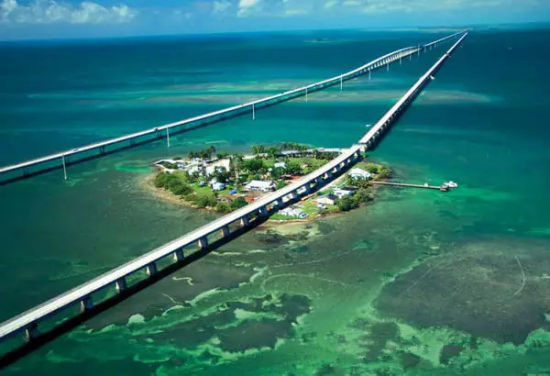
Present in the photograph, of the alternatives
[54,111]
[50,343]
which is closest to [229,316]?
[50,343]

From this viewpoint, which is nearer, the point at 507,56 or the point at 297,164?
the point at 297,164

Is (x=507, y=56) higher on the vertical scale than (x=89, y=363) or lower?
higher

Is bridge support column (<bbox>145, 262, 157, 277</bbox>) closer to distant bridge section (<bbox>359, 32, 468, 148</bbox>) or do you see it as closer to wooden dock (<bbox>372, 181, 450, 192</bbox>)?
wooden dock (<bbox>372, 181, 450, 192</bbox>)

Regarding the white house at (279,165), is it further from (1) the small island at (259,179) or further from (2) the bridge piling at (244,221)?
(2) the bridge piling at (244,221)

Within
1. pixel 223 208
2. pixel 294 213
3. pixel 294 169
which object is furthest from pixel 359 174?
pixel 223 208

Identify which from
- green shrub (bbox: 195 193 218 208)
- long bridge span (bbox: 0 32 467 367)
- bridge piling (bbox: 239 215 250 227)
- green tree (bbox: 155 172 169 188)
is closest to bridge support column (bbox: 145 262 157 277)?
long bridge span (bbox: 0 32 467 367)

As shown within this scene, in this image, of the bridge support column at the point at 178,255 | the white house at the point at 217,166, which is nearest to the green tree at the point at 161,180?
the white house at the point at 217,166

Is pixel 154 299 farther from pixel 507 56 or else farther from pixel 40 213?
pixel 507 56
